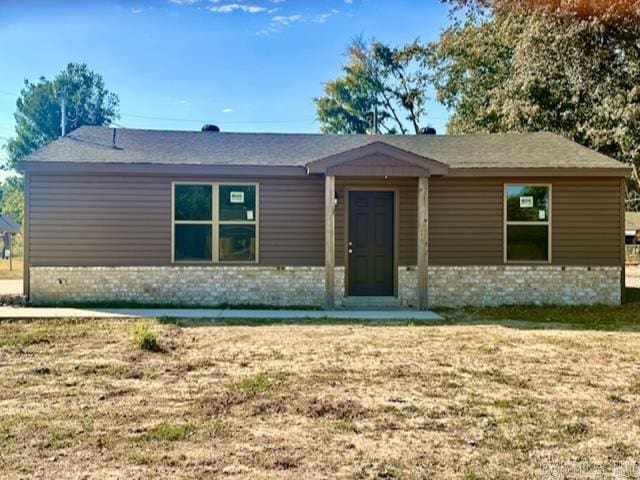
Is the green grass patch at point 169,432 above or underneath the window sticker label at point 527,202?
underneath

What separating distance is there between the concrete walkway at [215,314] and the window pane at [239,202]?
185 cm

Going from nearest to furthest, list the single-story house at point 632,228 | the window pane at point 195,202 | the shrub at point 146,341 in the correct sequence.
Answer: the shrub at point 146,341 < the window pane at point 195,202 < the single-story house at point 632,228

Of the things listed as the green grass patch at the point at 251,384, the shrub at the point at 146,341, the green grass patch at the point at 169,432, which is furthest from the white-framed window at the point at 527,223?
the green grass patch at the point at 169,432

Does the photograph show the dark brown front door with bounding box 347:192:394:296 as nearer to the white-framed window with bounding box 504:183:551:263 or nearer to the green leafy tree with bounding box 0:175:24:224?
the white-framed window with bounding box 504:183:551:263

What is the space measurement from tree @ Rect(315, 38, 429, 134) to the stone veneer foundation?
19814 mm

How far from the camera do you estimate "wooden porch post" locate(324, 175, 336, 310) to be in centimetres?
894

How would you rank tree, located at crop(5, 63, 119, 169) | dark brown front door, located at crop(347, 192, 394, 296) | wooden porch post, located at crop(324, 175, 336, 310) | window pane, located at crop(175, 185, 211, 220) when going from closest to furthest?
wooden porch post, located at crop(324, 175, 336, 310) < window pane, located at crop(175, 185, 211, 220) < dark brown front door, located at crop(347, 192, 394, 296) < tree, located at crop(5, 63, 119, 169)

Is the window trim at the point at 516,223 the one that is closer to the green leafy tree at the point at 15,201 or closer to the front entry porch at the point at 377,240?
the front entry porch at the point at 377,240

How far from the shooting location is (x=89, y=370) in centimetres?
498

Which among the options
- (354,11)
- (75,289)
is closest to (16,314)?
(75,289)

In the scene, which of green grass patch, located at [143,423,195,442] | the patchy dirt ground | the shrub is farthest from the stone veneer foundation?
green grass patch, located at [143,423,195,442]

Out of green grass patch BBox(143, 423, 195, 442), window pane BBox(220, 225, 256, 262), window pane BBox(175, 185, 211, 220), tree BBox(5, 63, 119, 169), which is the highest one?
tree BBox(5, 63, 119, 169)

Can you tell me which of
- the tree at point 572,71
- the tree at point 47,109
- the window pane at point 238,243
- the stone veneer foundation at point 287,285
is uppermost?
the tree at point 47,109

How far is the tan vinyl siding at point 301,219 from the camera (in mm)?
9312
